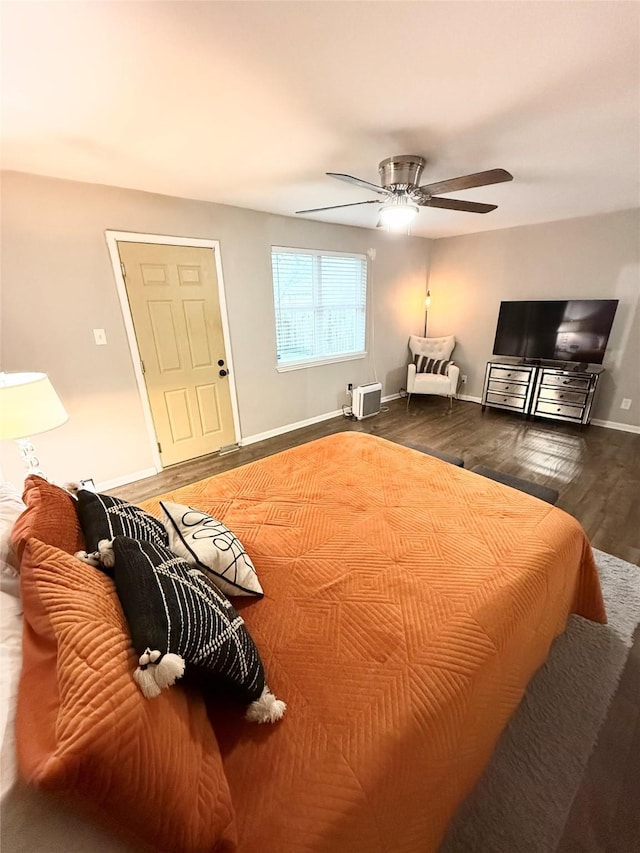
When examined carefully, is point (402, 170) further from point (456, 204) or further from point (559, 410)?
point (559, 410)

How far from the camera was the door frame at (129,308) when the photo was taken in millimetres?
2750

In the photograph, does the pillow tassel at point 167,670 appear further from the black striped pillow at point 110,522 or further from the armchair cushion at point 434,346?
the armchair cushion at point 434,346

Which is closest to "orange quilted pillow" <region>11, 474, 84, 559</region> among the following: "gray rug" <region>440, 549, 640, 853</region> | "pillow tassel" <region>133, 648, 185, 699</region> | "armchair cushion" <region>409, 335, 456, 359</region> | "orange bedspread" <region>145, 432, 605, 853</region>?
"pillow tassel" <region>133, 648, 185, 699</region>

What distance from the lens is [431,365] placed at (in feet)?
16.9

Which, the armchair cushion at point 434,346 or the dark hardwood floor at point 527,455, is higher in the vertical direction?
the armchair cushion at point 434,346

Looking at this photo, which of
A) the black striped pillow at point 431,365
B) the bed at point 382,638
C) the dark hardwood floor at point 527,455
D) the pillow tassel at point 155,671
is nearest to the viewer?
the pillow tassel at point 155,671

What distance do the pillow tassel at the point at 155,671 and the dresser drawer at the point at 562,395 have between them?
16.2ft

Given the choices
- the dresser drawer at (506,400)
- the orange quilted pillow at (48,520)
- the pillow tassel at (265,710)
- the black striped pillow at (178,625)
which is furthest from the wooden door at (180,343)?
the dresser drawer at (506,400)

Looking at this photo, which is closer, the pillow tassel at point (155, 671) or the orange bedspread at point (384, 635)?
the pillow tassel at point (155, 671)

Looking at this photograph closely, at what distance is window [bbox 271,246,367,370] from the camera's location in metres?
3.96

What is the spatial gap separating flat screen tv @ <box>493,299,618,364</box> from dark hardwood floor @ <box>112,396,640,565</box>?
887 millimetres

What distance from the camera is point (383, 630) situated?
105 cm

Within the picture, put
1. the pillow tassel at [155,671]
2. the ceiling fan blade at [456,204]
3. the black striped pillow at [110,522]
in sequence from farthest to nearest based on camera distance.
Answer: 1. the ceiling fan blade at [456,204]
2. the black striped pillow at [110,522]
3. the pillow tassel at [155,671]

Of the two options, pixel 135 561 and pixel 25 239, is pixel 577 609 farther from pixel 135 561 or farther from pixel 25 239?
pixel 25 239
